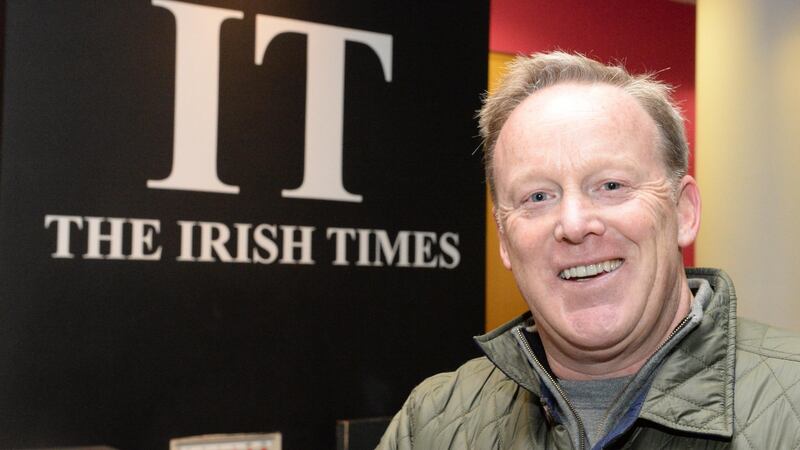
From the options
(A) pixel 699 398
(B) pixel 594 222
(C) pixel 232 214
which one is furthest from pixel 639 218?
(C) pixel 232 214

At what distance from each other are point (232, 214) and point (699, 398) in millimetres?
1522

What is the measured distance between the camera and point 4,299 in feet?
7.51

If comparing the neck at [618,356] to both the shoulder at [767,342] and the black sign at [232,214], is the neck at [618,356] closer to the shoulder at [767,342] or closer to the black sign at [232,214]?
the shoulder at [767,342]

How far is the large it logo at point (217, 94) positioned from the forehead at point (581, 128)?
1.18 m

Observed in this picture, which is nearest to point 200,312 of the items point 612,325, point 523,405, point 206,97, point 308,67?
point 206,97

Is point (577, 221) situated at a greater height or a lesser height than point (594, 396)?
greater

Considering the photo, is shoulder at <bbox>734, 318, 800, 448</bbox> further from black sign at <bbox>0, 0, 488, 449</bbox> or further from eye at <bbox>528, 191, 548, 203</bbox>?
black sign at <bbox>0, 0, 488, 449</bbox>

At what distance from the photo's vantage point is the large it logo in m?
2.50

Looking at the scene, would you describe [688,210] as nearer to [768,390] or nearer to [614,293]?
[614,293]

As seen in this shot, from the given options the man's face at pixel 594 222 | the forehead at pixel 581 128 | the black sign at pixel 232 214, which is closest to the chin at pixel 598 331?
the man's face at pixel 594 222

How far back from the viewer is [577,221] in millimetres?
1438

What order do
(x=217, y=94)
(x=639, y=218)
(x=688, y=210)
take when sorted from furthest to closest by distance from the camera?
(x=217, y=94) < (x=688, y=210) < (x=639, y=218)

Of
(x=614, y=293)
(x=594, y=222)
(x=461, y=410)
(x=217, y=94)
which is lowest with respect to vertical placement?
(x=461, y=410)

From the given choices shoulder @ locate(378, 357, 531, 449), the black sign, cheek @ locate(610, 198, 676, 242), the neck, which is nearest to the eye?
cheek @ locate(610, 198, 676, 242)
